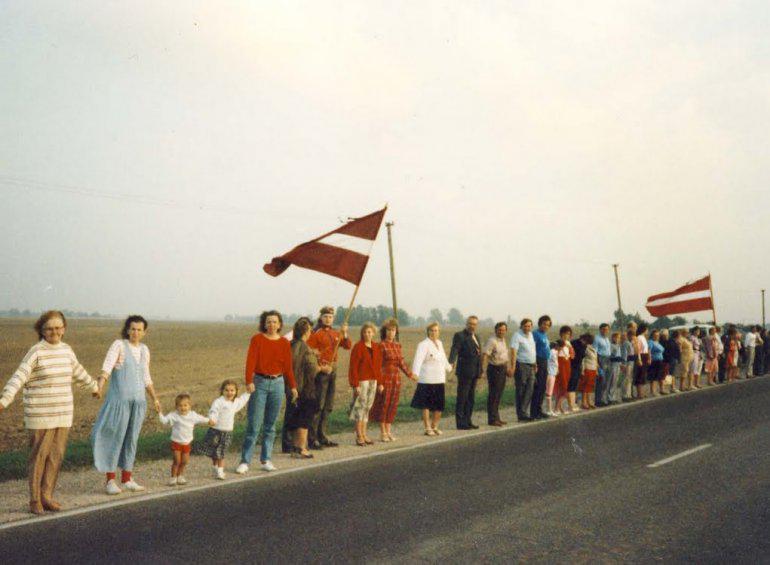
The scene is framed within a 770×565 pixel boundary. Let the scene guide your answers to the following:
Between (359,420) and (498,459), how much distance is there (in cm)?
241

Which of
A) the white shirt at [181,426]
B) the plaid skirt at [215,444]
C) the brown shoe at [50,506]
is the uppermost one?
the white shirt at [181,426]

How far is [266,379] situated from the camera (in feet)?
27.7

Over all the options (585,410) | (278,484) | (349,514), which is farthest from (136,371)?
(585,410)

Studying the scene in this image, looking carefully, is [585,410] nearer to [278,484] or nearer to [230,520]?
[278,484]

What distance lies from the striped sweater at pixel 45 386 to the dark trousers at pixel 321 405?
4.08 metres

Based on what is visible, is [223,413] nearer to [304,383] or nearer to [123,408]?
[123,408]

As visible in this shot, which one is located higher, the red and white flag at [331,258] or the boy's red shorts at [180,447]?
the red and white flag at [331,258]

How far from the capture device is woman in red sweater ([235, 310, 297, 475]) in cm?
833

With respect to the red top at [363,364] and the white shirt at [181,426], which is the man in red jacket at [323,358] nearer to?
the red top at [363,364]

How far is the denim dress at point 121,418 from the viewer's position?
7.12m

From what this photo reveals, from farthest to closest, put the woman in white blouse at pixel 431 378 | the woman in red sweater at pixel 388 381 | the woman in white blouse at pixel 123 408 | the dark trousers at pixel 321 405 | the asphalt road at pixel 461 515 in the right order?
1. the woman in white blouse at pixel 431 378
2. the woman in red sweater at pixel 388 381
3. the dark trousers at pixel 321 405
4. the woman in white blouse at pixel 123 408
5. the asphalt road at pixel 461 515

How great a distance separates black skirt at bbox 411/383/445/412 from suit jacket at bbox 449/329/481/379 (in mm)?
863

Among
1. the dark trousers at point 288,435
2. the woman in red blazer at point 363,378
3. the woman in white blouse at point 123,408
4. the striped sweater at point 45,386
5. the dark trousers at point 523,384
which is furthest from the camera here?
the dark trousers at point 523,384

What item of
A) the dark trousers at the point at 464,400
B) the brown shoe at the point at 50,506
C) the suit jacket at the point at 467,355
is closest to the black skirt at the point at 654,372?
the suit jacket at the point at 467,355
